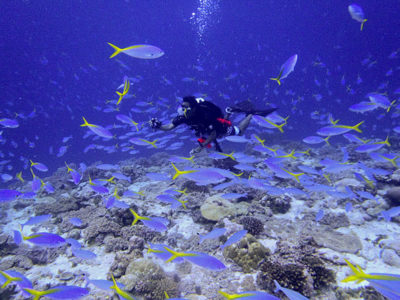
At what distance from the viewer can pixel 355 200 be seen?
5754 millimetres

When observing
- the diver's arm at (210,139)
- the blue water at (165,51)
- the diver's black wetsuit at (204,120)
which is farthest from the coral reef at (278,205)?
the blue water at (165,51)

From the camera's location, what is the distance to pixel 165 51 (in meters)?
43.8

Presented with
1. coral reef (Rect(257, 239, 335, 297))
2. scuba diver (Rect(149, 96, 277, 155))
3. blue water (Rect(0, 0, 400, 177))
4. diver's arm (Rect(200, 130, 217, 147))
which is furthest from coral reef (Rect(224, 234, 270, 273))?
blue water (Rect(0, 0, 400, 177))

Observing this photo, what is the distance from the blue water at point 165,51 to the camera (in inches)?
1383

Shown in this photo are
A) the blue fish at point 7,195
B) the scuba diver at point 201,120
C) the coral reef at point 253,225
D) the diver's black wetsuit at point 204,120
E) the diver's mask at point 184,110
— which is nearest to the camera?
the blue fish at point 7,195

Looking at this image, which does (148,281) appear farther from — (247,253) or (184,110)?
(184,110)

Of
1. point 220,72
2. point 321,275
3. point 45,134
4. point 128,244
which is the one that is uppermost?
point 220,72

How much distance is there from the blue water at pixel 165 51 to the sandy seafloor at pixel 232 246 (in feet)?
84.1

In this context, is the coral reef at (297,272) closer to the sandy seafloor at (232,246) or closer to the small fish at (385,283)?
the sandy seafloor at (232,246)

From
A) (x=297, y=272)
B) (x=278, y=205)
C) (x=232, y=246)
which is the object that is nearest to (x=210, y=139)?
(x=278, y=205)

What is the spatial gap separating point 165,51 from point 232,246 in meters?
47.8

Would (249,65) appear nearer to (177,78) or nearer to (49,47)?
(177,78)

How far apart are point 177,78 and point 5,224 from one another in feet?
206

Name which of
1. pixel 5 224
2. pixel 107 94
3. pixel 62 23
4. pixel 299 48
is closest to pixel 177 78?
pixel 107 94
